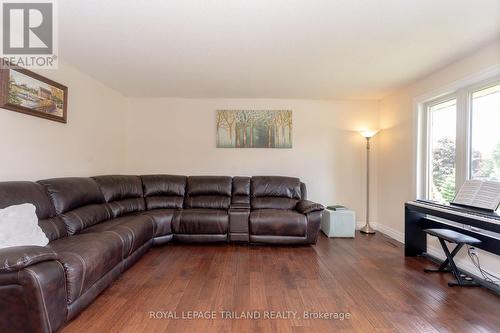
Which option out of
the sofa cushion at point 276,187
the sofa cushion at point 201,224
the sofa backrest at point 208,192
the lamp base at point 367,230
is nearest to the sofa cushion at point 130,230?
the sofa cushion at point 201,224

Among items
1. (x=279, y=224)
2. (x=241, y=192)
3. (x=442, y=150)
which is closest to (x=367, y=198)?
(x=442, y=150)

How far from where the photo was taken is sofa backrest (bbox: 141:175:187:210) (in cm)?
377

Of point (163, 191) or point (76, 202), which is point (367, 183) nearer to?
point (163, 191)

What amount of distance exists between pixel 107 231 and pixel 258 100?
321 cm

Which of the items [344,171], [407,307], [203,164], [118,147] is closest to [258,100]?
[203,164]

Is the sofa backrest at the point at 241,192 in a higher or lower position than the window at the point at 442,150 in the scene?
lower

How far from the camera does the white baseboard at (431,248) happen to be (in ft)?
8.23

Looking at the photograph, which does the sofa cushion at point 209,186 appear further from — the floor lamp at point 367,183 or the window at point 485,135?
the window at point 485,135

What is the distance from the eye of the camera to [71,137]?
10.2ft

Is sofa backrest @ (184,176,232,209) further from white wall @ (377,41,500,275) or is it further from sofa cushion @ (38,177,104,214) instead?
white wall @ (377,41,500,275)

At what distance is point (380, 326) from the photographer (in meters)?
1.68

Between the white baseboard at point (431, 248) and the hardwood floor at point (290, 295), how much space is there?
26cm

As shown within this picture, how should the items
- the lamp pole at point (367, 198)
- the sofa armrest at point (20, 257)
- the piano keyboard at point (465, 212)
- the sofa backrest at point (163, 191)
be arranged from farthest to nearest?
1. the lamp pole at point (367, 198)
2. the sofa backrest at point (163, 191)
3. the piano keyboard at point (465, 212)
4. the sofa armrest at point (20, 257)

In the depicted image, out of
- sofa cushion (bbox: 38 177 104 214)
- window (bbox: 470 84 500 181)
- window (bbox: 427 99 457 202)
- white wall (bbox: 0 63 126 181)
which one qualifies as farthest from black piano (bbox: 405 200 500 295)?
white wall (bbox: 0 63 126 181)
